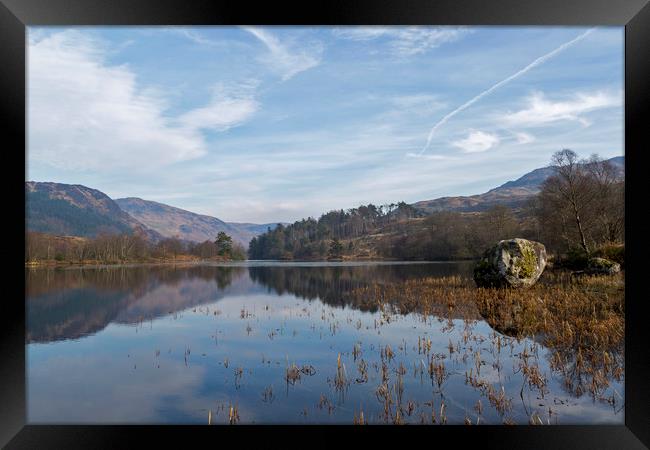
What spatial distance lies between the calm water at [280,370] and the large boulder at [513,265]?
4949 mm

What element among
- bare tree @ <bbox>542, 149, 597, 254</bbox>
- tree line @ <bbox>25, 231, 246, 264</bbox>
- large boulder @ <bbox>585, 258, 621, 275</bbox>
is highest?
bare tree @ <bbox>542, 149, 597, 254</bbox>

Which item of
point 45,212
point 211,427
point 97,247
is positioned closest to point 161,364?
point 211,427

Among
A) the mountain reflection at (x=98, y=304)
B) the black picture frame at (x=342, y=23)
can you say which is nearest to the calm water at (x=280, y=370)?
the mountain reflection at (x=98, y=304)

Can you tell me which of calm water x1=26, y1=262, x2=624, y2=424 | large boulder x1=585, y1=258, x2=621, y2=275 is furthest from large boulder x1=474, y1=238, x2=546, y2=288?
calm water x1=26, y1=262, x2=624, y2=424

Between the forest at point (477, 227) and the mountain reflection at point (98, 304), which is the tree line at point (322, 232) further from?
the mountain reflection at point (98, 304)

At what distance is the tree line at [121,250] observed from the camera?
5994 cm

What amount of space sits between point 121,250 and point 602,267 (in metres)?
66.6

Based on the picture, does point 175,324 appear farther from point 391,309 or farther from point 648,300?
point 648,300

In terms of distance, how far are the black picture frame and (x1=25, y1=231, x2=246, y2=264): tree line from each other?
62066 millimetres

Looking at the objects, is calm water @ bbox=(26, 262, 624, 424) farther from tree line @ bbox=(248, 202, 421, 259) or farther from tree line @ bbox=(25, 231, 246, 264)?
tree line @ bbox=(248, 202, 421, 259)

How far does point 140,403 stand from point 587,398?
271 inches

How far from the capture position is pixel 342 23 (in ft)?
14.4

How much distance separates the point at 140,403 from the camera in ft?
21.1

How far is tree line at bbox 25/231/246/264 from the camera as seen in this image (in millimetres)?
59938
